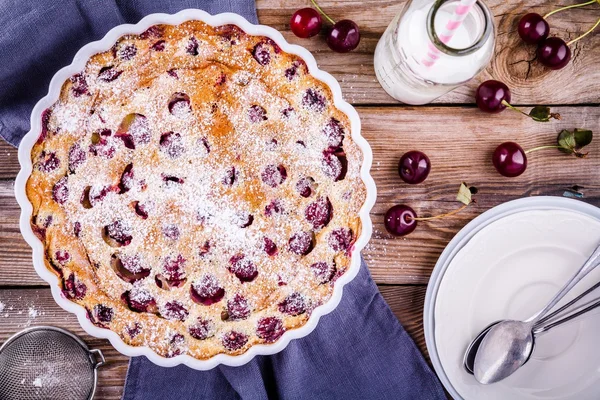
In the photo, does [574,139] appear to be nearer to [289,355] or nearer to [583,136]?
[583,136]

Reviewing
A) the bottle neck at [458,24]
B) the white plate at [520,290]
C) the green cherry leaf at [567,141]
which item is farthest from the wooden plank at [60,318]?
the bottle neck at [458,24]

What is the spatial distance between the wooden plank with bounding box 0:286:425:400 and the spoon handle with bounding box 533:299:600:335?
1.05 feet

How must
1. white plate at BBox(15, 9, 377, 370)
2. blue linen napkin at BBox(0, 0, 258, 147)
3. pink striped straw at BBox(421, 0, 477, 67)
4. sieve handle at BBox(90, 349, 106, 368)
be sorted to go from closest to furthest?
pink striped straw at BBox(421, 0, 477, 67)
white plate at BBox(15, 9, 377, 370)
blue linen napkin at BBox(0, 0, 258, 147)
sieve handle at BBox(90, 349, 106, 368)

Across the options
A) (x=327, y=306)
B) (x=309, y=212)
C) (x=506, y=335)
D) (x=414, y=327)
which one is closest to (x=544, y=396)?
(x=506, y=335)

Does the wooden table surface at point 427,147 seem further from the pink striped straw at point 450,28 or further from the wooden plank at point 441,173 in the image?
the pink striped straw at point 450,28

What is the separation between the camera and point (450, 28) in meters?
1.23

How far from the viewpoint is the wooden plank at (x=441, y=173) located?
1.59 meters

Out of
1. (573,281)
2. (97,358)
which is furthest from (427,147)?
(97,358)

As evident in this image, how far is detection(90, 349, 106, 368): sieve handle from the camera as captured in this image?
1.55 m

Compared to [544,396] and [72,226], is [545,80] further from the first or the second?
[72,226]

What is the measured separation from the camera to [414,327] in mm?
1617

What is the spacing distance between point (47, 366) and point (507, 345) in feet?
4.23

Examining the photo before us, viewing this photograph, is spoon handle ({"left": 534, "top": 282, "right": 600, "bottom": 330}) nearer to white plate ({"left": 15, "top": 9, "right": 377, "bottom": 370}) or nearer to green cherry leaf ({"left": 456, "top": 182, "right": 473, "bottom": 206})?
green cherry leaf ({"left": 456, "top": 182, "right": 473, "bottom": 206})

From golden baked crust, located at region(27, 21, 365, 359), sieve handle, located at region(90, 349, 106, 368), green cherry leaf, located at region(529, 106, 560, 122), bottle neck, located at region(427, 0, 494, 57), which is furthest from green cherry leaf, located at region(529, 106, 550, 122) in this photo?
sieve handle, located at region(90, 349, 106, 368)
